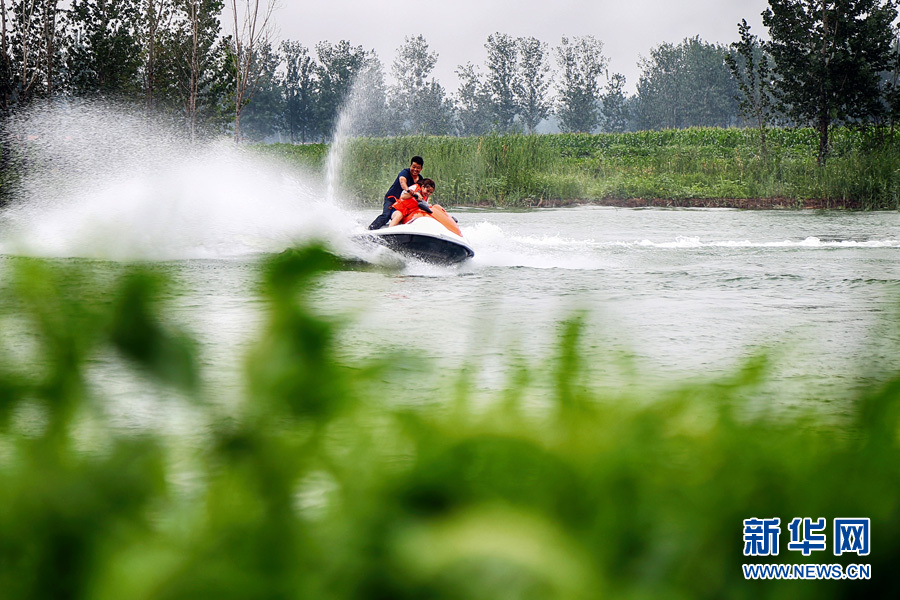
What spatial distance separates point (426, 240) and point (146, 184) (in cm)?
989

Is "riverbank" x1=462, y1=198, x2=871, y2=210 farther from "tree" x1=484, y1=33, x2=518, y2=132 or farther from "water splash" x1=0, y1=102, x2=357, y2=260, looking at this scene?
"tree" x1=484, y1=33, x2=518, y2=132

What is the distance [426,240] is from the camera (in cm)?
1311

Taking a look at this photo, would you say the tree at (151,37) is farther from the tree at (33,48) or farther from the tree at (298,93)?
the tree at (298,93)

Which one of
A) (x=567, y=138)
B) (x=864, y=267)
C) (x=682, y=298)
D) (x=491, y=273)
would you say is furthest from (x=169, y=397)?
(x=567, y=138)

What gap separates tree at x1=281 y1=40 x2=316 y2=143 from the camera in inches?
3711

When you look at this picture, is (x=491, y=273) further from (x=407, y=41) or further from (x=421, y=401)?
(x=407, y=41)

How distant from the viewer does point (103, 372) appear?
1.05 meters

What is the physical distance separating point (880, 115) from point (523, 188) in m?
11.4

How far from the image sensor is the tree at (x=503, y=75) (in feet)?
344

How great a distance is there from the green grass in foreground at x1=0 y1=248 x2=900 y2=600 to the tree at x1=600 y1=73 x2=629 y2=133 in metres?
115

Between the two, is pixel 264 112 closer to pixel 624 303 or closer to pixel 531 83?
pixel 531 83

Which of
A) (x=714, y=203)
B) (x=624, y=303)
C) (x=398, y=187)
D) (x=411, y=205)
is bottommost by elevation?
(x=624, y=303)

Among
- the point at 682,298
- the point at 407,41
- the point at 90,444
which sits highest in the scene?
the point at 407,41

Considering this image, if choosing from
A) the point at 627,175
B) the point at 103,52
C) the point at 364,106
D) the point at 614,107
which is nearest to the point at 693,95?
the point at 614,107
